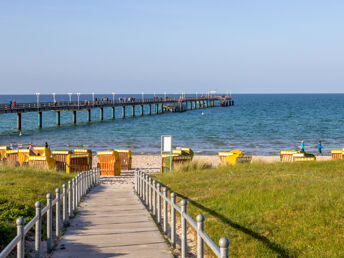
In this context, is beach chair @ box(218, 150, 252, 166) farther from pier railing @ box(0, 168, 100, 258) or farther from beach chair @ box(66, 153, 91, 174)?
pier railing @ box(0, 168, 100, 258)

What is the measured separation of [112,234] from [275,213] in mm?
3244

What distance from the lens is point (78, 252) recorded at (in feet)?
26.4

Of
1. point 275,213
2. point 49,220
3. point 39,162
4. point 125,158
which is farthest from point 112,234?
point 125,158

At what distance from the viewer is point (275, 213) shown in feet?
31.0

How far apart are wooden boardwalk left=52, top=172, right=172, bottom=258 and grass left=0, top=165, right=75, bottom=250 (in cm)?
99

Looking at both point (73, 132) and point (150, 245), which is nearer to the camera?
point (150, 245)

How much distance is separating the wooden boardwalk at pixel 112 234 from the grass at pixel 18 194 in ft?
3.24

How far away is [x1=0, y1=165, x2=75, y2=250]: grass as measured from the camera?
918 cm

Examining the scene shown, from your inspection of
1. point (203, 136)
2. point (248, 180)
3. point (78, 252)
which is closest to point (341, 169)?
point (248, 180)

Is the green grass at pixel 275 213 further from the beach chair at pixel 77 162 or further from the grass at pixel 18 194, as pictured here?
the beach chair at pixel 77 162

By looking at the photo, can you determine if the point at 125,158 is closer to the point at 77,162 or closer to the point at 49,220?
the point at 77,162

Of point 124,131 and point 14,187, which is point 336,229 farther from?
point 124,131

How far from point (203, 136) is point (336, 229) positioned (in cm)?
5982

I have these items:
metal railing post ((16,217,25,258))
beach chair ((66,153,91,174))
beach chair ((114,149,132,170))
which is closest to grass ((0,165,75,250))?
metal railing post ((16,217,25,258))
